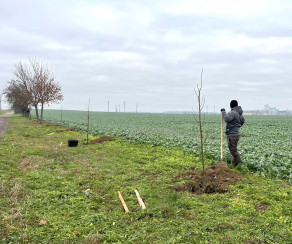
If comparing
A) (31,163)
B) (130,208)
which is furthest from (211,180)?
(31,163)

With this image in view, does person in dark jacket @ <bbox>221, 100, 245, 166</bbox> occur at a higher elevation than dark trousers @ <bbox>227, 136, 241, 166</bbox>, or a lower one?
higher

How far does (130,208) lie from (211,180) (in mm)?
2747

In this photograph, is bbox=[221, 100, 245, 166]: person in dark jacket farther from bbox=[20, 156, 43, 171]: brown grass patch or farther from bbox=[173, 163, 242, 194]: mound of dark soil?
bbox=[20, 156, 43, 171]: brown grass patch

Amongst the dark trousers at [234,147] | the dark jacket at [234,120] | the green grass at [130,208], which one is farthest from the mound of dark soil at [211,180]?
the dark jacket at [234,120]

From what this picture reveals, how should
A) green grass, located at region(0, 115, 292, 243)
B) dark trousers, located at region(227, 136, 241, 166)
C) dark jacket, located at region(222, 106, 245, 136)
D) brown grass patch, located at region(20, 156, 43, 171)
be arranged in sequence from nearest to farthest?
green grass, located at region(0, 115, 292, 243) < dark jacket, located at region(222, 106, 245, 136) < dark trousers, located at region(227, 136, 241, 166) < brown grass patch, located at region(20, 156, 43, 171)

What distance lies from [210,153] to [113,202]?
6.17 meters

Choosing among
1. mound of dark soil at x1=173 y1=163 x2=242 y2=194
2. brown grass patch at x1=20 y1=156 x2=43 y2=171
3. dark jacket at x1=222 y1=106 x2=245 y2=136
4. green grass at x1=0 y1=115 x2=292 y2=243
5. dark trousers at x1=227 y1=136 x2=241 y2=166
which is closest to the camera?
green grass at x1=0 y1=115 x2=292 y2=243

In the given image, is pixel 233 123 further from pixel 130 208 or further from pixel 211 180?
pixel 130 208

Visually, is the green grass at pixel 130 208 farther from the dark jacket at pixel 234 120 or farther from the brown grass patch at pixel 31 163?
the dark jacket at pixel 234 120

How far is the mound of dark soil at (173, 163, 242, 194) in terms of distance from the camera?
6746 millimetres

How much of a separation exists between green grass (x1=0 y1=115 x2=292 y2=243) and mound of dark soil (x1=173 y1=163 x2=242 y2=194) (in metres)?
0.31

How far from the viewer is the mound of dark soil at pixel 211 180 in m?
6.75

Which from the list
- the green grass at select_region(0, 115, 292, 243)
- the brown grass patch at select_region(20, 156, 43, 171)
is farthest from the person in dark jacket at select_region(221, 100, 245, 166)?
the brown grass patch at select_region(20, 156, 43, 171)

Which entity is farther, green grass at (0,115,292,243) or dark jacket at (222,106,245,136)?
dark jacket at (222,106,245,136)
